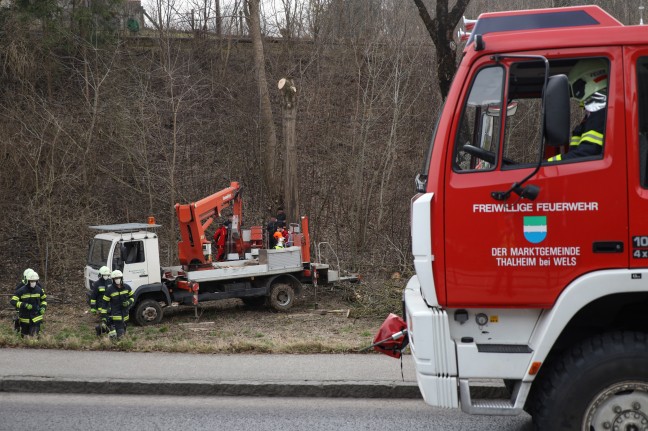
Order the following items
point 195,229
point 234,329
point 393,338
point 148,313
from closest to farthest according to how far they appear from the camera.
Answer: point 393,338
point 234,329
point 148,313
point 195,229

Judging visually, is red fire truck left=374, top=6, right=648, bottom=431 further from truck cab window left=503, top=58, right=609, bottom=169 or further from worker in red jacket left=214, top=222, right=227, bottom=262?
worker in red jacket left=214, top=222, right=227, bottom=262

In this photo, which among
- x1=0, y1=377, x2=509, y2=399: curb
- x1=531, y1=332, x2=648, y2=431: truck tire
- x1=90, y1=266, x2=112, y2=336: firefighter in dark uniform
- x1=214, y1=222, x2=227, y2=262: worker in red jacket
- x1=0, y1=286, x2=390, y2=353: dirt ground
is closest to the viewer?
x1=531, y1=332, x2=648, y2=431: truck tire

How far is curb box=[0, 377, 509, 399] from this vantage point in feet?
26.6

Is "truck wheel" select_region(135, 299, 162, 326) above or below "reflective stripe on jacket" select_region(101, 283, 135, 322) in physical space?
below

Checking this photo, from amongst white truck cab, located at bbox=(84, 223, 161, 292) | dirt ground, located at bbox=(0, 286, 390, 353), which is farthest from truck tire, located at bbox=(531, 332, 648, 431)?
white truck cab, located at bbox=(84, 223, 161, 292)

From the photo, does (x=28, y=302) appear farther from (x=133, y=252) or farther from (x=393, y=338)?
(x=393, y=338)

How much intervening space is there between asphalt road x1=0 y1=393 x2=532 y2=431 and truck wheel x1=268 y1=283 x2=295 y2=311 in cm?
940

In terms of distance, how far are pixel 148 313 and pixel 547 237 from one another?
1253 cm

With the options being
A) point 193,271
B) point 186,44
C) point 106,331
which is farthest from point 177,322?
point 186,44

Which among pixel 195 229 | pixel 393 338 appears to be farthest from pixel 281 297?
pixel 393 338

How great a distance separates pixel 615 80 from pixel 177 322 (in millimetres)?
13143

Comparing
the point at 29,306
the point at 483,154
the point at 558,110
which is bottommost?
the point at 29,306

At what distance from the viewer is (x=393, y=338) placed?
20.6 ft

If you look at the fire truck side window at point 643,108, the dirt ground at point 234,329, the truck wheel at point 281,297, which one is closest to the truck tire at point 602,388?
the fire truck side window at point 643,108
